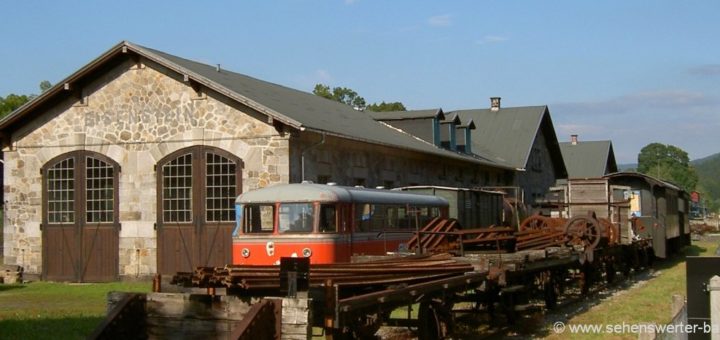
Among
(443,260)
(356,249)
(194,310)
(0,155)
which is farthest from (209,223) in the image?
(194,310)

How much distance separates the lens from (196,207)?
2269 centimetres

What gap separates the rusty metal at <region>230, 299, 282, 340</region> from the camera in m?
7.11

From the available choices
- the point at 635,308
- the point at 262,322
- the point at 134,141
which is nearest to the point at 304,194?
the point at 635,308

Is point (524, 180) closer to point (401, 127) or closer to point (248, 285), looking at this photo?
point (401, 127)

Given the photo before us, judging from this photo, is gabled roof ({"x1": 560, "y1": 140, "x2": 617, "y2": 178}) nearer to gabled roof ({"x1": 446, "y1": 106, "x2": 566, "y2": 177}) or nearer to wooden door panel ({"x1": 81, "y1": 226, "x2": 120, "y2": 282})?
gabled roof ({"x1": 446, "y1": 106, "x2": 566, "y2": 177})

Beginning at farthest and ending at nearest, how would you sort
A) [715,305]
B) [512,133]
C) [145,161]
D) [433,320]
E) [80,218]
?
1. [512,133]
2. [80,218]
3. [145,161]
4. [433,320]
5. [715,305]

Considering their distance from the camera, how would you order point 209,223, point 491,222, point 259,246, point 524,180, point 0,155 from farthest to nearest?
point 524,180, point 0,155, point 491,222, point 209,223, point 259,246

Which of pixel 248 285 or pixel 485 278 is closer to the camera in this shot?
pixel 248 285

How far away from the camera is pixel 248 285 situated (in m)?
7.87

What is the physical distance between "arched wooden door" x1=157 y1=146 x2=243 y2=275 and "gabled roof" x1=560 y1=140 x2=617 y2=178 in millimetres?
41354

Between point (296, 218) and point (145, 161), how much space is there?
884cm

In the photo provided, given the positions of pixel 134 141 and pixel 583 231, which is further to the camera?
pixel 134 141

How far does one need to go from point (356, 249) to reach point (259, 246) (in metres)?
1.88

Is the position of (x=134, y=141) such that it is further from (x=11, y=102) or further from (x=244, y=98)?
(x=11, y=102)
